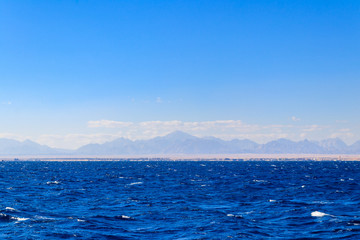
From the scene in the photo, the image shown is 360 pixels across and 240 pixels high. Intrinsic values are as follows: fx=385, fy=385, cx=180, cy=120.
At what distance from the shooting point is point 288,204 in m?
46.2

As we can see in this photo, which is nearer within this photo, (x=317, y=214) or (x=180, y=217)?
(x=180, y=217)

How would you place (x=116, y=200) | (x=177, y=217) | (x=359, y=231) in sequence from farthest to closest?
(x=116, y=200), (x=177, y=217), (x=359, y=231)

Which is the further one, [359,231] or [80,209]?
[80,209]

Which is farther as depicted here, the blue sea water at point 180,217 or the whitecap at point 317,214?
the whitecap at point 317,214

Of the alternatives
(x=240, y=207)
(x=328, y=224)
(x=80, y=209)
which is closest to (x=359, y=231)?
(x=328, y=224)

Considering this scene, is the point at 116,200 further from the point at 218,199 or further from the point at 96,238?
the point at 96,238

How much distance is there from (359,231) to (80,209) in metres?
27.9

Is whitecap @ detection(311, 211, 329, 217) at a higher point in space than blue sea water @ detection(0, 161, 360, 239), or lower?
higher

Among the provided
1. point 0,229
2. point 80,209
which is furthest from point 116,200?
point 0,229

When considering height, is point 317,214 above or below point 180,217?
above

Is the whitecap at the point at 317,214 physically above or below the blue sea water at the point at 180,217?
above

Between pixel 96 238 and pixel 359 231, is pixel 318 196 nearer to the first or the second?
pixel 359 231

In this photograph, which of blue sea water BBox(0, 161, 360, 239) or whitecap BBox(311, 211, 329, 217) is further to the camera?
whitecap BBox(311, 211, 329, 217)

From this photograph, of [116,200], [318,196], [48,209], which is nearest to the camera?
[48,209]
